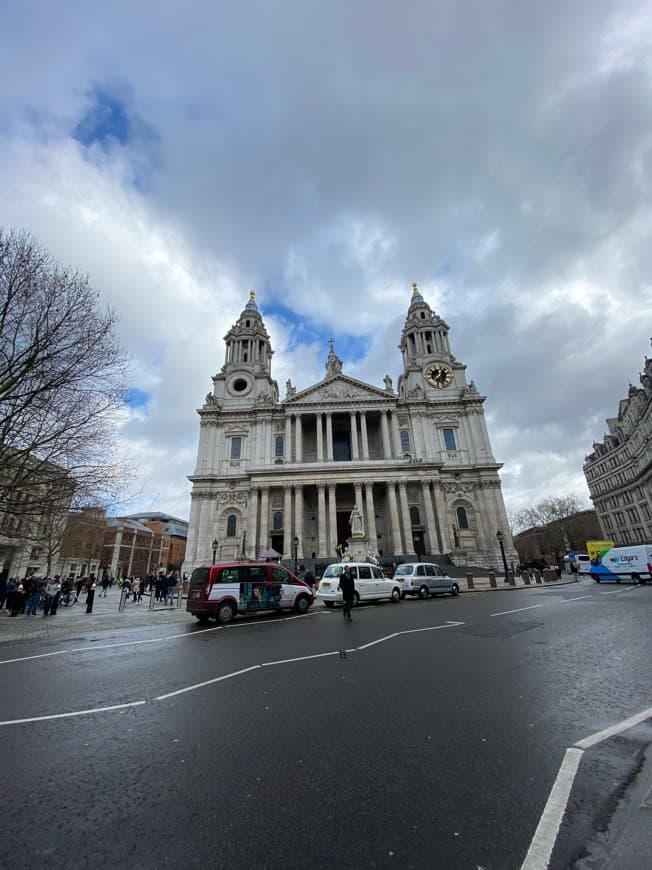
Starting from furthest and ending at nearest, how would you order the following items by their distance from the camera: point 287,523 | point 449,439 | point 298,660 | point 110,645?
point 449,439 < point 287,523 < point 110,645 < point 298,660

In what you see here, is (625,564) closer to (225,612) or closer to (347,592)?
(347,592)

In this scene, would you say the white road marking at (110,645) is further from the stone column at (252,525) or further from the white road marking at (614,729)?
the stone column at (252,525)

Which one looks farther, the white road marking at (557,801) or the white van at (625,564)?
the white van at (625,564)

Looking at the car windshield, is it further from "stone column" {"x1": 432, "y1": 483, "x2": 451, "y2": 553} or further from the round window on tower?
the round window on tower

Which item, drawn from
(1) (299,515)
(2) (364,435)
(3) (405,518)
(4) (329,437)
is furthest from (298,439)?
(3) (405,518)

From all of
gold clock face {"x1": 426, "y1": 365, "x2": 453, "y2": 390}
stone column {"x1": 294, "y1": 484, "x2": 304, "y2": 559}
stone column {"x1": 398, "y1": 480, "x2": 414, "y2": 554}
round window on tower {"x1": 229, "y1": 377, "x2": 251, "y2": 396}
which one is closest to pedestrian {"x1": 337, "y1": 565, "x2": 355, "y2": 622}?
stone column {"x1": 398, "y1": 480, "x2": 414, "y2": 554}

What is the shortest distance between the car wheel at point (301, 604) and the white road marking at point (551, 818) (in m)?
11.8

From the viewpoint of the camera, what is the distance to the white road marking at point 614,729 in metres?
3.38

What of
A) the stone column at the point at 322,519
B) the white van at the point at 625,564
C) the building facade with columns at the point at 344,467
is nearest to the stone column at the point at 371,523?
the building facade with columns at the point at 344,467

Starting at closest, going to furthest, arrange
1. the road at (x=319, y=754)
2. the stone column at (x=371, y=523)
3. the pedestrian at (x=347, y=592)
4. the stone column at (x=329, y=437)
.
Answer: the road at (x=319, y=754)
the pedestrian at (x=347, y=592)
the stone column at (x=371, y=523)
the stone column at (x=329, y=437)

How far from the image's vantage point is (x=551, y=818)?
233 cm

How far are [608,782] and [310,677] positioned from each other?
3816mm

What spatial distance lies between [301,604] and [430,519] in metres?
26.8

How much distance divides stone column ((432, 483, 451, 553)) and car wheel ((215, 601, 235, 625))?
96.4ft
